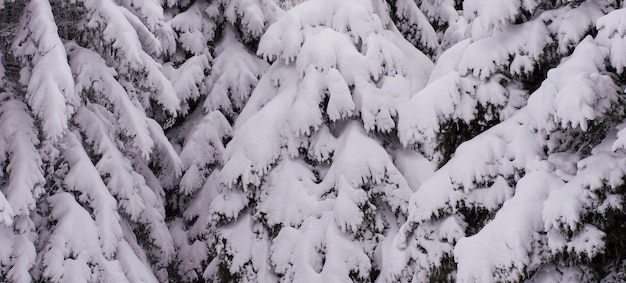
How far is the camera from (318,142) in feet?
29.0

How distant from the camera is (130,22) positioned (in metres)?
7.87

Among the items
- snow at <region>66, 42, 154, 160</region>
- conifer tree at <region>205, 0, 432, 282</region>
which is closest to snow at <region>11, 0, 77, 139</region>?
snow at <region>66, 42, 154, 160</region>

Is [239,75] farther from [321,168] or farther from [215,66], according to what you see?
[321,168]

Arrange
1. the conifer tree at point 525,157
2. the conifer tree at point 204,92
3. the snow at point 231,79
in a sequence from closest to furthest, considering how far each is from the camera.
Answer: the conifer tree at point 525,157, the conifer tree at point 204,92, the snow at point 231,79

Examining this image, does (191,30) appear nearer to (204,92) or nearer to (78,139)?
(204,92)

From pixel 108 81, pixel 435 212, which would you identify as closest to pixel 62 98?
pixel 108 81

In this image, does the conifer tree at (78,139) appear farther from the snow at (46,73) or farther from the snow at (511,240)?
the snow at (511,240)

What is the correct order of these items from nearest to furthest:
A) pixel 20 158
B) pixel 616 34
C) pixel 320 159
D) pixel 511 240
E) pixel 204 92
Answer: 1. pixel 616 34
2. pixel 511 240
3. pixel 20 158
4. pixel 320 159
5. pixel 204 92

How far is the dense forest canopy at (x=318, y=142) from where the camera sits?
15.6 feet

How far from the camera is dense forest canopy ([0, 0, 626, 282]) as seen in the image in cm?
476

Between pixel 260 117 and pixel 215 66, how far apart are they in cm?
273

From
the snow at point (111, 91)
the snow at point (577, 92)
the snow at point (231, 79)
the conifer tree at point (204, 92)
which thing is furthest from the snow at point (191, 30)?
the snow at point (577, 92)

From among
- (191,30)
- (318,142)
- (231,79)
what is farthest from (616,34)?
(191,30)

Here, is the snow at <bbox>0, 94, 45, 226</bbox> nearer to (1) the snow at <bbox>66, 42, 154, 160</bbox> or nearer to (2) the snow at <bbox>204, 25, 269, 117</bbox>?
(1) the snow at <bbox>66, 42, 154, 160</bbox>
